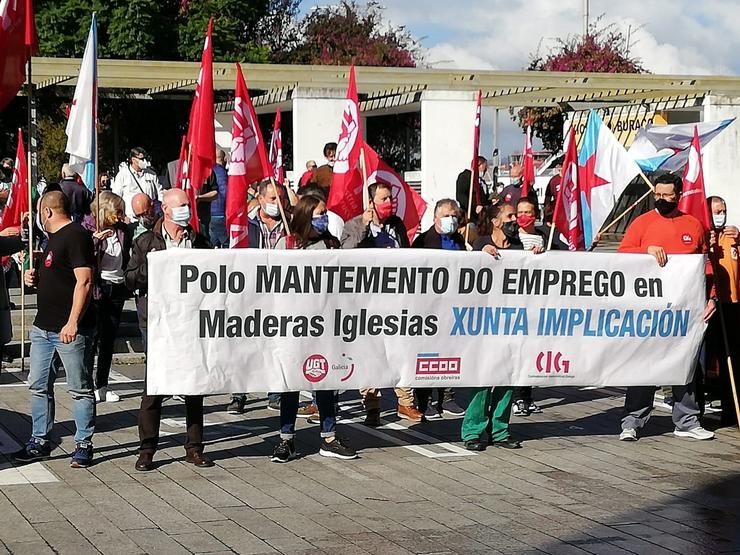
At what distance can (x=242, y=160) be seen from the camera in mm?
10352

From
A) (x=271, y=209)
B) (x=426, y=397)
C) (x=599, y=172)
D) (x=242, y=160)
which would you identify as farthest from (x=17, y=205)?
(x=599, y=172)

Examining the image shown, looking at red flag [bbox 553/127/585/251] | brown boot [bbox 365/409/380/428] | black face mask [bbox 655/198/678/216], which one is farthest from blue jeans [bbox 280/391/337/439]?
red flag [bbox 553/127/585/251]

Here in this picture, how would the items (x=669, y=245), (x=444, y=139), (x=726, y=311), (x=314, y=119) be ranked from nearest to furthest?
1. (x=669, y=245)
2. (x=726, y=311)
3. (x=314, y=119)
4. (x=444, y=139)

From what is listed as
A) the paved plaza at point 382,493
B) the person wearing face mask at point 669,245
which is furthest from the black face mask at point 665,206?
the paved plaza at point 382,493

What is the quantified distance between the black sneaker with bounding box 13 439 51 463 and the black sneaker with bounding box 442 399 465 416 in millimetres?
3775

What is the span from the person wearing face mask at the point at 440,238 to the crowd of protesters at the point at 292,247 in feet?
0.04

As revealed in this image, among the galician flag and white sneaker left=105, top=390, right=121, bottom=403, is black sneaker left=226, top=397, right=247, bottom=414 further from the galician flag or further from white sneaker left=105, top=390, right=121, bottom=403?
the galician flag

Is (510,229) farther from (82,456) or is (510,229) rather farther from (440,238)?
(82,456)

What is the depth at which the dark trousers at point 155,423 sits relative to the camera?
8.91 m

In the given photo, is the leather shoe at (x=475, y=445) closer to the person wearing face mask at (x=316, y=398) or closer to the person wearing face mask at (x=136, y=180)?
A: the person wearing face mask at (x=316, y=398)

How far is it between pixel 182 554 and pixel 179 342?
237 centimetres

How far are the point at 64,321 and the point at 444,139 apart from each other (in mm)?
16444

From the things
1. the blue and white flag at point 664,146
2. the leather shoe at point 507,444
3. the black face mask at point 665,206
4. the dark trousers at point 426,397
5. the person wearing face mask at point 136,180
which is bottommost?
the leather shoe at point 507,444

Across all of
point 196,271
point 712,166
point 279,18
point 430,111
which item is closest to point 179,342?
point 196,271
